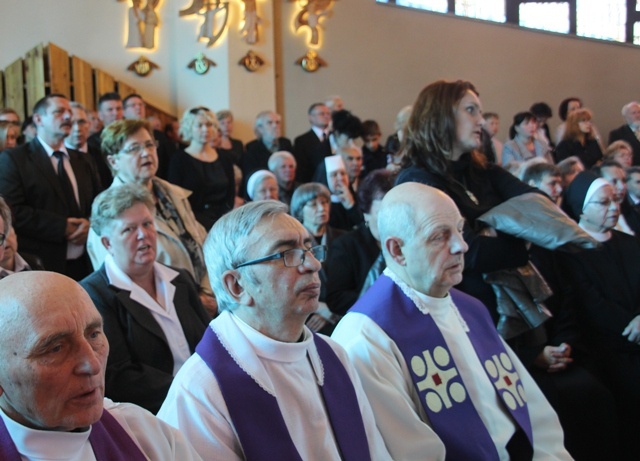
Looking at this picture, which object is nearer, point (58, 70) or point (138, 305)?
point (138, 305)

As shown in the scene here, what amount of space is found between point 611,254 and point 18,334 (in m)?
3.20

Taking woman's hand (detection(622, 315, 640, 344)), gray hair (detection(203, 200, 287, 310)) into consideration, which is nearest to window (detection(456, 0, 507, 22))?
woman's hand (detection(622, 315, 640, 344))

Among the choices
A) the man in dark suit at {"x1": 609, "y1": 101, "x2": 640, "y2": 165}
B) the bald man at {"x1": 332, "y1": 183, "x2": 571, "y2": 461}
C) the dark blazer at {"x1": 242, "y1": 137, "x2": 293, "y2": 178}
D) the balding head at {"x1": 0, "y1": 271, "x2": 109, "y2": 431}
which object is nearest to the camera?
the balding head at {"x1": 0, "y1": 271, "x2": 109, "y2": 431}

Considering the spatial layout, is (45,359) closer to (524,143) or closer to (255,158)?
(255,158)

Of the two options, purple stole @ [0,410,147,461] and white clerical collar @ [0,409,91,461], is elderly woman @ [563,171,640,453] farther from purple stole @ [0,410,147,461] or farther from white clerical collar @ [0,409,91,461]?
white clerical collar @ [0,409,91,461]

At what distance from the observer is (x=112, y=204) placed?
2.92m

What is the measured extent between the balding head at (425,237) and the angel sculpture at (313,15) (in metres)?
7.59

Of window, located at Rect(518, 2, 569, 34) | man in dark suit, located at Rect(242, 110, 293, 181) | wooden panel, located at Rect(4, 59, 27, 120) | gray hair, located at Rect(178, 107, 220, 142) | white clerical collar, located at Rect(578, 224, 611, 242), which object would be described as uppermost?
window, located at Rect(518, 2, 569, 34)

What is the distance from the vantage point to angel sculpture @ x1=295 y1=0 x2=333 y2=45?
9.62 meters

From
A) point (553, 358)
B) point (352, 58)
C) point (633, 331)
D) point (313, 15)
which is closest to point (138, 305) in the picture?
point (553, 358)

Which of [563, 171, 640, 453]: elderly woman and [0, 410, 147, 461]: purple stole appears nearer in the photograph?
[0, 410, 147, 461]: purple stole

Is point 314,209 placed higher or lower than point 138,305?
higher

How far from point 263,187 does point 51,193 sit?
Result: 4.20 ft

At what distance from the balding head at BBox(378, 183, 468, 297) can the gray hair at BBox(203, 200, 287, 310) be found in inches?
20.7
